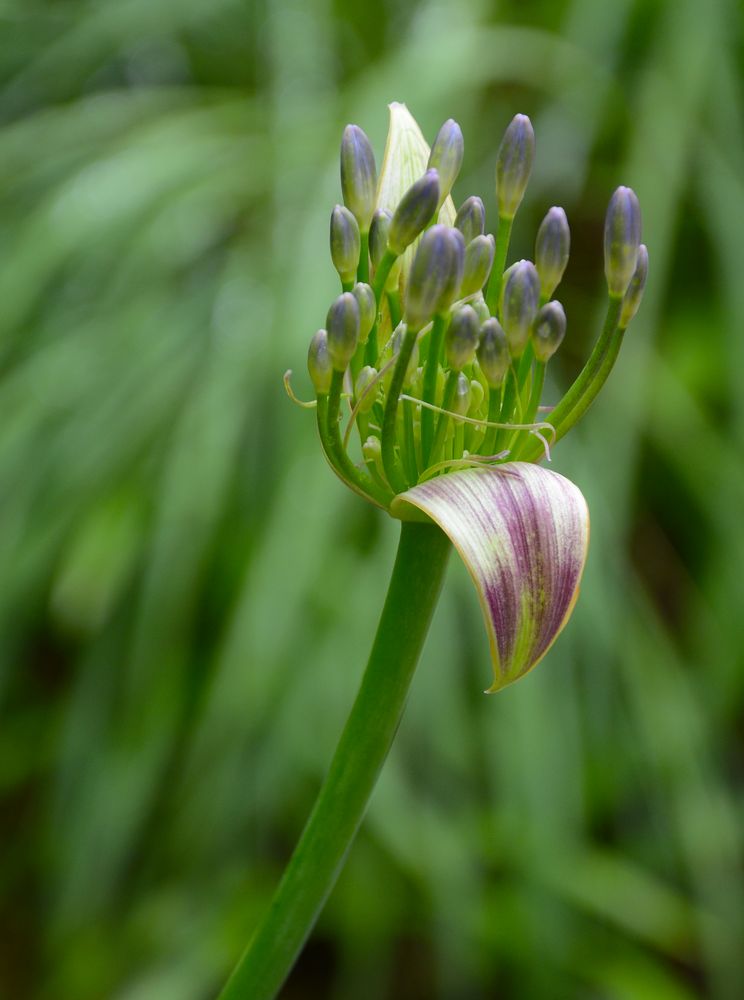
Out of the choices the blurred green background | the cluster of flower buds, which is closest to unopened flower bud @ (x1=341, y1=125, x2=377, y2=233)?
the cluster of flower buds

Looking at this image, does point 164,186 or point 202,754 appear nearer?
point 202,754

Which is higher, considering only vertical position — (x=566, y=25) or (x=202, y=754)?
(x=566, y=25)

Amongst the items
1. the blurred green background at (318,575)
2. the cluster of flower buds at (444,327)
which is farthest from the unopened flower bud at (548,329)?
the blurred green background at (318,575)

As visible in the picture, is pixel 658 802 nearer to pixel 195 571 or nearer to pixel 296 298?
pixel 195 571

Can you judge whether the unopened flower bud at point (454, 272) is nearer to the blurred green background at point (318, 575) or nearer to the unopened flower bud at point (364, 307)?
the unopened flower bud at point (364, 307)

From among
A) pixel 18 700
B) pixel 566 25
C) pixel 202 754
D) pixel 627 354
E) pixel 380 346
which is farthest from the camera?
pixel 566 25

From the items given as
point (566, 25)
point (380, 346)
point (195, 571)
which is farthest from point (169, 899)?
point (566, 25)

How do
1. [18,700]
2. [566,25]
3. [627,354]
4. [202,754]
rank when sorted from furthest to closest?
[566,25], [18,700], [627,354], [202,754]

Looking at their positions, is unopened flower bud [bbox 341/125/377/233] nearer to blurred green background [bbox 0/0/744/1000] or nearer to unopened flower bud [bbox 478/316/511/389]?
unopened flower bud [bbox 478/316/511/389]
